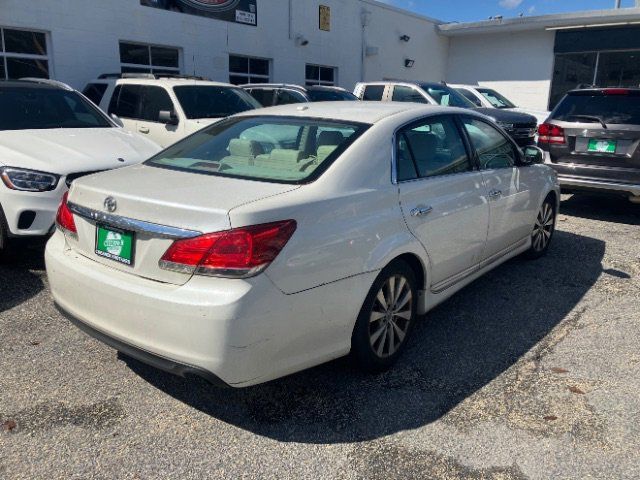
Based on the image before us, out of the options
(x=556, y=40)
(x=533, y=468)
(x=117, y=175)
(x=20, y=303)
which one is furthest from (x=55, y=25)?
(x=556, y=40)

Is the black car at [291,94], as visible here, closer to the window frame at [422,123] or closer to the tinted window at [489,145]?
the tinted window at [489,145]

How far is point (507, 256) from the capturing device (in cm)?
480

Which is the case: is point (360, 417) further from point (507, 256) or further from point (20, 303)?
point (20, 303)

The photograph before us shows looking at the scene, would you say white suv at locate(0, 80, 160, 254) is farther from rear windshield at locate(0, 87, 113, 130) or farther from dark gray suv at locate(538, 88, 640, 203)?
dark gray suv at locate(538, 88, 640, 203)

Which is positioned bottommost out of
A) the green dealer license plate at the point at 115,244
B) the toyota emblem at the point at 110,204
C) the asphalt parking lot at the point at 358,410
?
the asphalt parking lot at the point at 358,410

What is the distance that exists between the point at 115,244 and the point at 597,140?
6271 mm

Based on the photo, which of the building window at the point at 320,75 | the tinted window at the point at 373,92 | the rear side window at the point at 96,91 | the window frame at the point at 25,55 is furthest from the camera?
the building window at the point at 320,75

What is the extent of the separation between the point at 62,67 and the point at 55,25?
787 millimetres

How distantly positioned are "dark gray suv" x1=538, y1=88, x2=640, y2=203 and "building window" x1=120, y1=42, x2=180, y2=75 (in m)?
9.11

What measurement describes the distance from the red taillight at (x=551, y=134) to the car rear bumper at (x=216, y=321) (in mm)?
5425

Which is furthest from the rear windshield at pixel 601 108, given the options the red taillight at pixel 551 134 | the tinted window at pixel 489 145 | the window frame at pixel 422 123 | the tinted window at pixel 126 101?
the tinted window at pixel 126 101

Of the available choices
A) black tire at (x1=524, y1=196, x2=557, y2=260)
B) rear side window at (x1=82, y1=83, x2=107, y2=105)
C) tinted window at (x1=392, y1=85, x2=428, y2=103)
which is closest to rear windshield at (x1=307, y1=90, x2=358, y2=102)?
tinted window at (x1=392, y1=85, x2=428, y2=103)

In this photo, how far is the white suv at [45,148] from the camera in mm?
4551

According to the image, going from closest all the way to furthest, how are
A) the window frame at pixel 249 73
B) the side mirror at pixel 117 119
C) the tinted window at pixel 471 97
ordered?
the side mirror at pixel 117 119, the tinted window at pixel 471 97, the window frame at pixel 249 73
